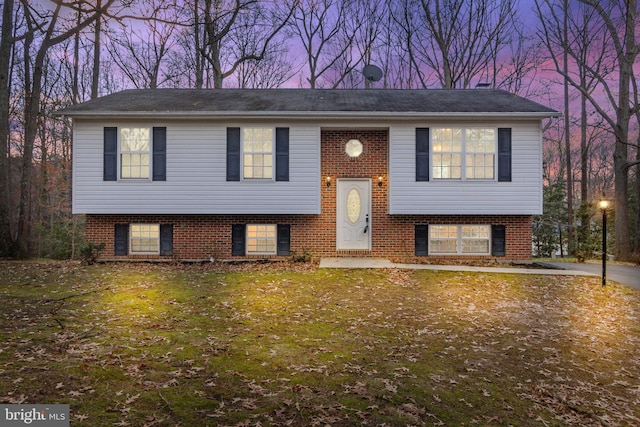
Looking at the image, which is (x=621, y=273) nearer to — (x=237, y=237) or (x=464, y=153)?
(x=464, y=153)

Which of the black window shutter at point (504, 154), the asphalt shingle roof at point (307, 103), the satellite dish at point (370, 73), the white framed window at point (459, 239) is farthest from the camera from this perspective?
the satellite dish at point (370, 73)

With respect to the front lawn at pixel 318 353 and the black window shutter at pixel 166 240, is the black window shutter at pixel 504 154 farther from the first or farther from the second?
the black window shutter at pixel 166 240

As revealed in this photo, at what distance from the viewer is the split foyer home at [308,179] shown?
1209 centimetres

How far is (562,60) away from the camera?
21438mm

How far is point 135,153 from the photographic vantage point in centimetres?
1218

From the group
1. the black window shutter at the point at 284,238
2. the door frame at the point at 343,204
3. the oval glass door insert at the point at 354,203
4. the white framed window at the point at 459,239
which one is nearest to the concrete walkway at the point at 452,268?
the door frame at the point at 343,204

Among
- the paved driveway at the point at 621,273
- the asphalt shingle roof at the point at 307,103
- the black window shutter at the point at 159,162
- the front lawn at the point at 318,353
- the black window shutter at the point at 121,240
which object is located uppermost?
the asphalt shingle roof at the point at 307,103

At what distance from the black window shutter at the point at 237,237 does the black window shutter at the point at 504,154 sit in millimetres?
8190

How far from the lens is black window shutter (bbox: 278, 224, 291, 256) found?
41.3ft

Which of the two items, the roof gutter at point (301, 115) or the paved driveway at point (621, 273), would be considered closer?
the paved driveway at point (621, 273)

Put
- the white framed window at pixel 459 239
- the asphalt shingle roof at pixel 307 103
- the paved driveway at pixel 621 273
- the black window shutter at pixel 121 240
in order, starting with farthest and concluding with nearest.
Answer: the white framed window at pixel 459 239 < the black window shutter at pixel 121 240 < the asphalt shingle roof at pixel 307 103 < the paved driveway at pixel 621 273

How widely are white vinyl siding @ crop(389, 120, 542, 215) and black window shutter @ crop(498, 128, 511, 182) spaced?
13cm

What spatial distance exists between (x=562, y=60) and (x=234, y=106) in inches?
737

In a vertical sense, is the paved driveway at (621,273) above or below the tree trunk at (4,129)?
below
